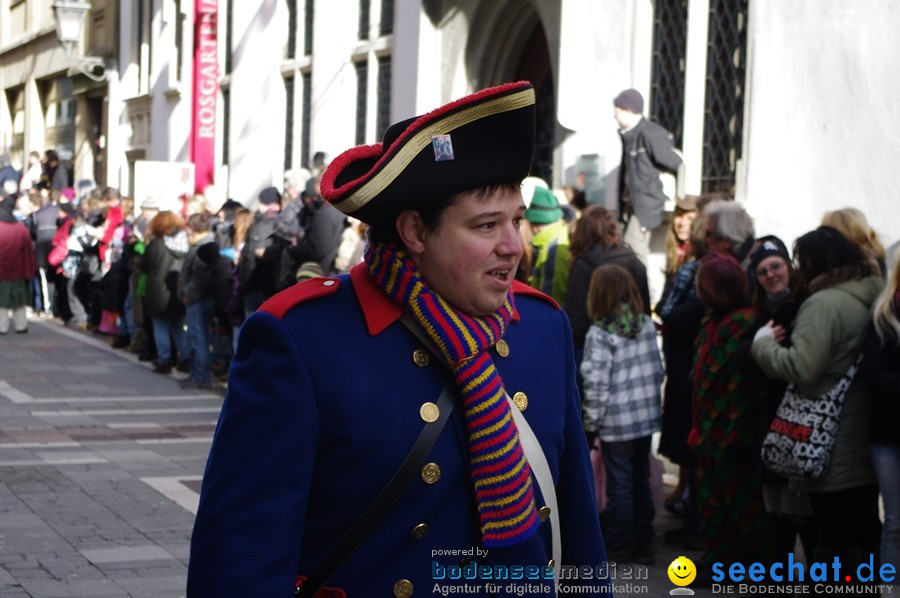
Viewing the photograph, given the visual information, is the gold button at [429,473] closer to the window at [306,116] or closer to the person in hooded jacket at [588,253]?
the person in hooded jacket at [588,253]

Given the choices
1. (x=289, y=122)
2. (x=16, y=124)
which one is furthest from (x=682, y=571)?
(x=16, y=124)

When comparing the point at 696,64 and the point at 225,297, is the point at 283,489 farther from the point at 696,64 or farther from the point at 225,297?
the point at 225,297

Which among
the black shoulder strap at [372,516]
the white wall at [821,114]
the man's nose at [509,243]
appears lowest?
the black shoulder strap at [372,516]

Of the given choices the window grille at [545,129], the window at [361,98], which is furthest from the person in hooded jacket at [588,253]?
the window at [361,98]

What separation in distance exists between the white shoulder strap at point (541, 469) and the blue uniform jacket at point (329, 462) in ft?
0.10

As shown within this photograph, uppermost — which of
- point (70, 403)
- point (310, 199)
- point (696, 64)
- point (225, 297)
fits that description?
point (696, 64)

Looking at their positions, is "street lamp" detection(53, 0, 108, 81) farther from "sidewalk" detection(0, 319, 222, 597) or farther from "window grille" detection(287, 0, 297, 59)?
"sidewalk" detection(0, 319, 222, 597)

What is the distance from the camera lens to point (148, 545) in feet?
25.7

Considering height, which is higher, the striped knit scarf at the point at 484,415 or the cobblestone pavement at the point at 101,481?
the striped knit scarf at the point at 484,415

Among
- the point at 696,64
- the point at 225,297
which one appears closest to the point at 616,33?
the point at 696,64

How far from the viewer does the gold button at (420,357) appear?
298 cm

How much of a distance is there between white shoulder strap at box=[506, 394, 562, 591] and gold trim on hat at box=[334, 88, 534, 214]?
20.0 inches

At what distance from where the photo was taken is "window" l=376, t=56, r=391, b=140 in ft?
60.6

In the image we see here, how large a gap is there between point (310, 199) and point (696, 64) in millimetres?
3879
